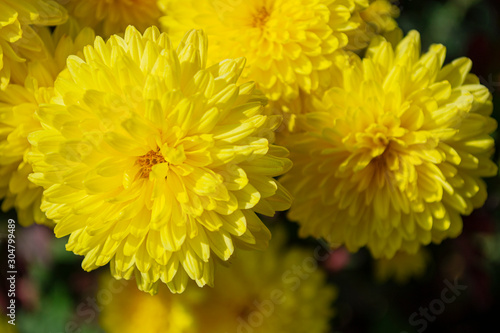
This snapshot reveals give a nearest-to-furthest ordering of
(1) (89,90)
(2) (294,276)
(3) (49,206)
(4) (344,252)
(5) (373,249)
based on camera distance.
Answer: (1) (89,90)
(3) (49,206)
(5) (373,249)
(2) (294,276)
(4) (344,252)

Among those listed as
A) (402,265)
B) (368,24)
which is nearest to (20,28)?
(368,24)

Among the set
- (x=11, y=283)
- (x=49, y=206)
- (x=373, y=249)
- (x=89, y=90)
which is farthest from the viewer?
(x=11, y=283)

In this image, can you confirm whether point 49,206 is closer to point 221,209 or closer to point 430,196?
point 221,209

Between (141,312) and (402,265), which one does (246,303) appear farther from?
(402,265)

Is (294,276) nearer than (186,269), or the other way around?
(186,269)

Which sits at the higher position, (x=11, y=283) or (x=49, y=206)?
(x=49, y=206)

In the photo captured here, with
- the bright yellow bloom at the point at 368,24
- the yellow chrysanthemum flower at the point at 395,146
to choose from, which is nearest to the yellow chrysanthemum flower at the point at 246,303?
the yellow chrysanthemum flower at the point at 395,146

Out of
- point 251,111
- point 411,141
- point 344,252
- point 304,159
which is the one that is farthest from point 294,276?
point 251,111

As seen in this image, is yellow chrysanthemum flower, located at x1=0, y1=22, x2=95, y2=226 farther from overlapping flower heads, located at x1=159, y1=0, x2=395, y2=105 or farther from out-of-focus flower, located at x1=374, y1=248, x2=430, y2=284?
out-of-focus flower, located at x1=374, y1=248, x2=430, y2=284

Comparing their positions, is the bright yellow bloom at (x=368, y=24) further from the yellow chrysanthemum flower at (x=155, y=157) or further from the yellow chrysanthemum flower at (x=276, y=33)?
the yellow chrysanthemum flower at (x=155, y=157)
